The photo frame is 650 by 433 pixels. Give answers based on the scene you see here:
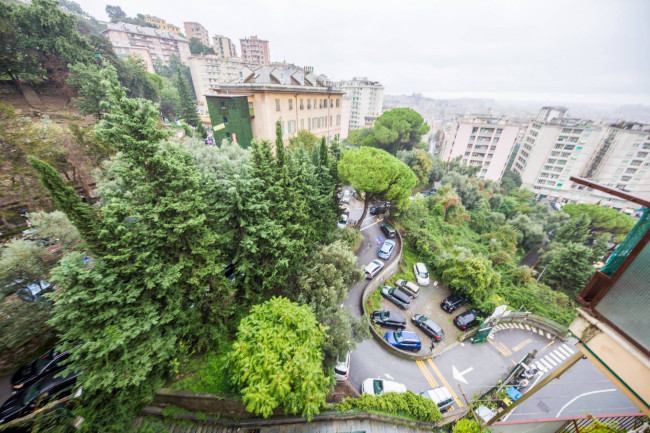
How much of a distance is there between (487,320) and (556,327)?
6147mm

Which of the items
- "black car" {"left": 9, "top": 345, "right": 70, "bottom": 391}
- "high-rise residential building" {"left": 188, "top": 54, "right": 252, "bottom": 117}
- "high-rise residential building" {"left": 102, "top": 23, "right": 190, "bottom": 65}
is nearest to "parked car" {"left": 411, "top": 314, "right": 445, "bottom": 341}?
"black car" {"left": 9, "top": 345, "right": 70, "bottom": 391}

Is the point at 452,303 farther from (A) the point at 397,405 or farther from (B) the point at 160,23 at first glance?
(B) the point at 160,23

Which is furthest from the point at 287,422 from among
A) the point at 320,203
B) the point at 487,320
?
the point at 487,320

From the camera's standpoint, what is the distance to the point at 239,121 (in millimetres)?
25656

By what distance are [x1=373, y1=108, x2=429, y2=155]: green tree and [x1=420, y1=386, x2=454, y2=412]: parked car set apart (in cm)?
3962

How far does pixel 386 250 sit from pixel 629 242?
1784 cm

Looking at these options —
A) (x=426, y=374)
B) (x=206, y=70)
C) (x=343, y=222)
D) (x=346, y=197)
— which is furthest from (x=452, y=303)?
(x=206, y=70)

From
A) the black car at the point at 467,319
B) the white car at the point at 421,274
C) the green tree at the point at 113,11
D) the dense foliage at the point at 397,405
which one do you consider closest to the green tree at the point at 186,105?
the white car at the point at 421,274

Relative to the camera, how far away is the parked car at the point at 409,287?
19266 mm

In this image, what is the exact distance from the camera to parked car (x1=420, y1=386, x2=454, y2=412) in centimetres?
1236

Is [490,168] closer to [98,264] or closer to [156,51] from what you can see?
[98,264]

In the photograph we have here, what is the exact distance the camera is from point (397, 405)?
10.7 meters

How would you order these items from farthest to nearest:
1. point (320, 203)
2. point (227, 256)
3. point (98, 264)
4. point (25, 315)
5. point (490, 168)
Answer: point (490, 168) → point (320, 203) → point (227, 256) → point (25, 315) → point (98, 264)

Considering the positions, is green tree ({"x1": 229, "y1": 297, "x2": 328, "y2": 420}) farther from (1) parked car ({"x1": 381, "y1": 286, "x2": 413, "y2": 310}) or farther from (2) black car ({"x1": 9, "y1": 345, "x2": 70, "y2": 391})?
(1) parked car ({"x1": 381, "y1": 286, "x2": 413, "y2": 310})
